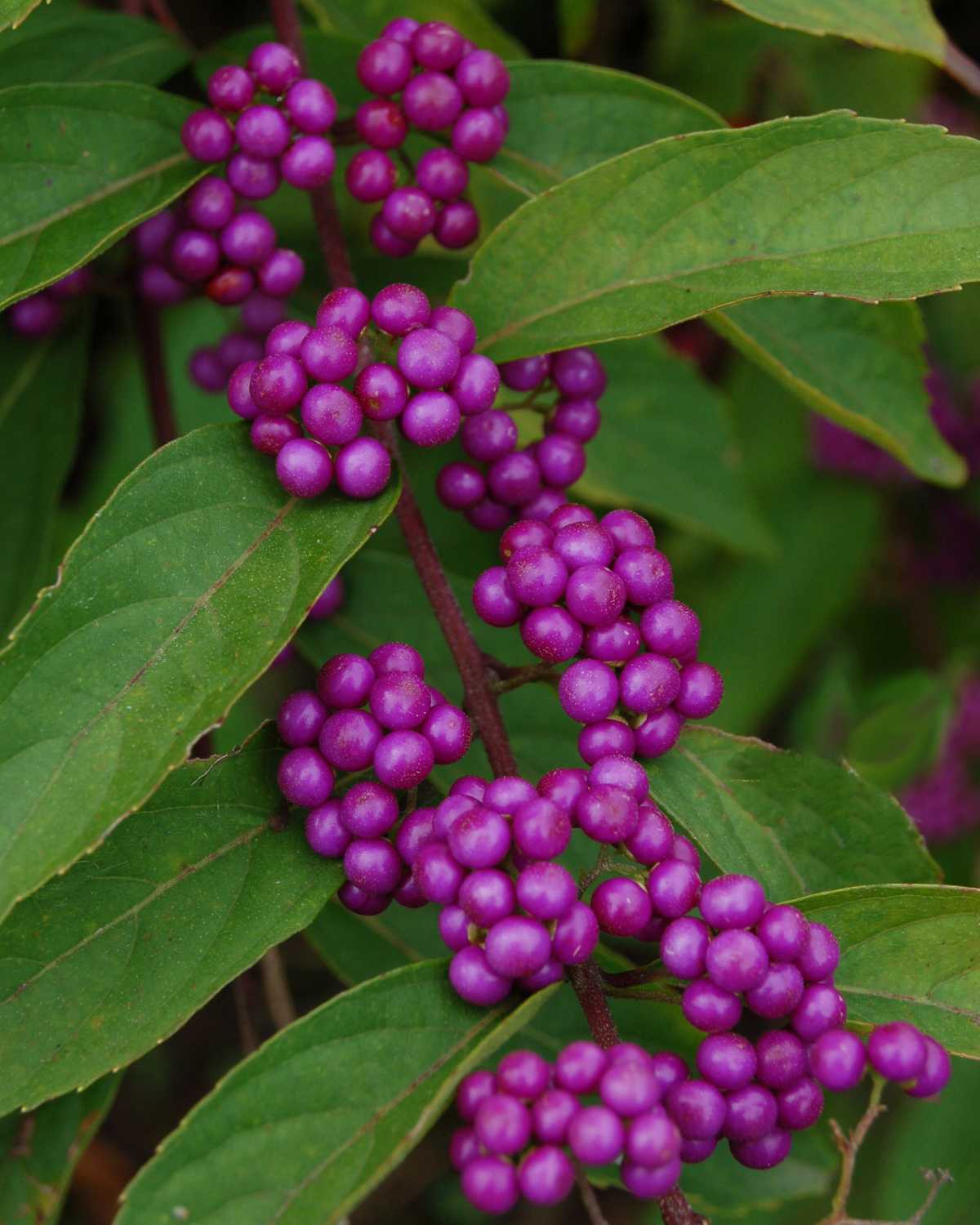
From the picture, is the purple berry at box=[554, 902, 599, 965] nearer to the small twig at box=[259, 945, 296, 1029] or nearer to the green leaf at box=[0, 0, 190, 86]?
the small twig at box=[259, 945, 296, 1029]

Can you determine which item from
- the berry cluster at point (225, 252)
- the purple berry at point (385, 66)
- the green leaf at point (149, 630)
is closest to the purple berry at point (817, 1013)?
the green leaf at point (149, 630)

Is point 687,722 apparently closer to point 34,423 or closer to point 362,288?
point 362,288

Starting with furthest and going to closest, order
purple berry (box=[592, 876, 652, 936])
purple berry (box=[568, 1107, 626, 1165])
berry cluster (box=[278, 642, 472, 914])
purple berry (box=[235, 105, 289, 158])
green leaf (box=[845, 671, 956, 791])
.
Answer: green leaf (box=[845, 671, 956, 791]) → purple berry (box=[235, 105, 289, 158]) → berry cluster (box=[278, 642, 472, 914]) → purple berry (box=[592, 876, 652, 936]) → purple berry (box=[568, 1107, 626, 1165])

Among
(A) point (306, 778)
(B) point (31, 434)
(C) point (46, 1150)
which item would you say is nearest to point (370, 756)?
(A) point (306, 778)

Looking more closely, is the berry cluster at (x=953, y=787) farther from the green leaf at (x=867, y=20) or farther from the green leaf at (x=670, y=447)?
the green leaf at (x=867, y=20)

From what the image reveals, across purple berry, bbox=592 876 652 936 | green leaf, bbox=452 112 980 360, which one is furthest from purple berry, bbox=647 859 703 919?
green leaf, bbox=452 112 980 360

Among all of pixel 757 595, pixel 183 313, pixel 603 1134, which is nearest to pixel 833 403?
pixel 603 1134
